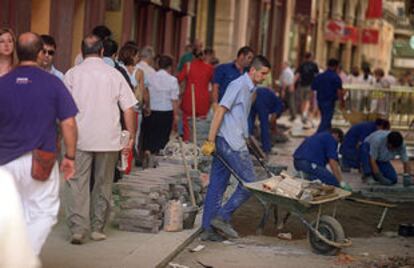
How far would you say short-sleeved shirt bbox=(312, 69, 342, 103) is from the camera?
24516 millimetres

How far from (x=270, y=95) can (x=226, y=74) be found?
10.3ft

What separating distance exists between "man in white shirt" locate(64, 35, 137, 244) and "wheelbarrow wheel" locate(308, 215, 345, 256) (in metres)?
2.11

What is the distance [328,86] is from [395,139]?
276 inches

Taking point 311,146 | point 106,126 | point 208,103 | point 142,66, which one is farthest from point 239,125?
point 208,103

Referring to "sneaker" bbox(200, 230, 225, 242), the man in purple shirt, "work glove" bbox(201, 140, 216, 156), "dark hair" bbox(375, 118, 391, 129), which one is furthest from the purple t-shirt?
"dark hair" bbox(375, 118, 391, 129)

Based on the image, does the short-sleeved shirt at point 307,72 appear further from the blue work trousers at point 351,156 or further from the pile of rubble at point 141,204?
the pile of rubble at point 141,204

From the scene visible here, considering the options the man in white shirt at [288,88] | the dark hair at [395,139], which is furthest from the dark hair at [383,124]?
the man in white shirt at [288,88]

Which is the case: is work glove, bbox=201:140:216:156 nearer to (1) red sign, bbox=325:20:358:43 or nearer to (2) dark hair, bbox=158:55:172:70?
(2) dark hair, bbox=158:55:172:70

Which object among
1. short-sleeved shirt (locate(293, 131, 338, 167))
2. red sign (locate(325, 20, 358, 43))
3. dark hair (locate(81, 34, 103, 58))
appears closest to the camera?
dark hair (locate(81, 34, 103, 58))

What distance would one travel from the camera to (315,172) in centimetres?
1512

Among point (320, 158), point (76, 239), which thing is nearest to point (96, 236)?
A: point (76, 239)

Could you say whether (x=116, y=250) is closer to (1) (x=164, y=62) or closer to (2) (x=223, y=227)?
(2) (x=223, y=227)

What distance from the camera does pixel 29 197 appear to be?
8.14 m

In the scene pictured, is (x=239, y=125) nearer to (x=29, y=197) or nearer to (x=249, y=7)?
(x=29, y=197)
